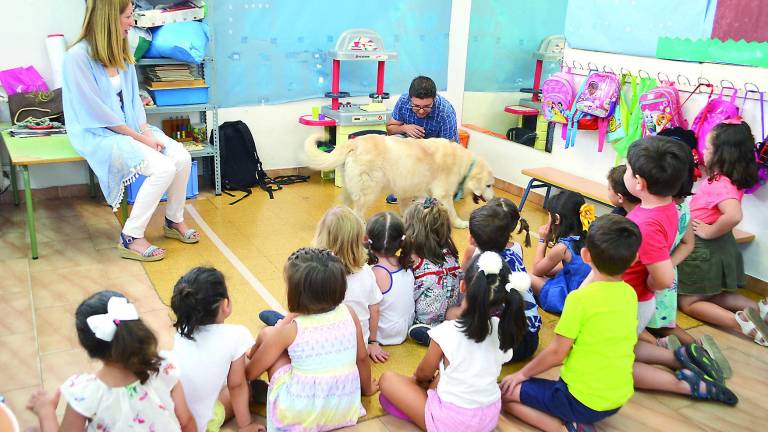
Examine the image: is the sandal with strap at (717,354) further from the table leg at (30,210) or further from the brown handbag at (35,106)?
the brown handbag at (35,106)

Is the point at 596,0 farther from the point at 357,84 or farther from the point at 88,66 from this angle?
the point at 88,66

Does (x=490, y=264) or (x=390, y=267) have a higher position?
(x=490, y=264)

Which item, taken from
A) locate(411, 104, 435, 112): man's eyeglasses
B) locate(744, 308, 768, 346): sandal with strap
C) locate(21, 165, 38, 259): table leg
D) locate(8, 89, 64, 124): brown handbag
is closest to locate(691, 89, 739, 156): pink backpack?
locate(744, 308, 768, 346): sandal with strap

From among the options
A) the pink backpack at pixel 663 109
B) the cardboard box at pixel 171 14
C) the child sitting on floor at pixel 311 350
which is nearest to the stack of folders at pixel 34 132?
the cardboard box at pixel 171 14

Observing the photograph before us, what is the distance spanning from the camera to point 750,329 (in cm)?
341

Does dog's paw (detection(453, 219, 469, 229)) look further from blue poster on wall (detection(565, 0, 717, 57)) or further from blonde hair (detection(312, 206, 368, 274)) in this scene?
blonde hair (detection(312, 206, 368, 274))

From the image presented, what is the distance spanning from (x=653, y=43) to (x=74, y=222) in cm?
419

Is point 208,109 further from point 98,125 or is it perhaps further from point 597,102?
point 597,102

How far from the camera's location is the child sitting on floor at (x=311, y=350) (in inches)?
89.7

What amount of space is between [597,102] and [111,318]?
3.80 meters

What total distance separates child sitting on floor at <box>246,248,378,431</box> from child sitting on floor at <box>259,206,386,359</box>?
0.34 meters

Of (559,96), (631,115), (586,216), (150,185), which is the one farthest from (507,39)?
(150,185)

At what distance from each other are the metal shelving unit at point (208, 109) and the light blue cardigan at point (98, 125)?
0.81 metres

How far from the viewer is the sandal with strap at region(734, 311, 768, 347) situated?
11.1 feet
